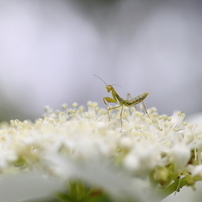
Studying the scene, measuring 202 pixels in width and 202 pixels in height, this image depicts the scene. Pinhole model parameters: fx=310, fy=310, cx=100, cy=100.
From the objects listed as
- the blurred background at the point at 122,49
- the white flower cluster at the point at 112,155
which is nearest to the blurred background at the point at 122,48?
the blurred background at the point at 122,49

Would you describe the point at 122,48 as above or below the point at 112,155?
above

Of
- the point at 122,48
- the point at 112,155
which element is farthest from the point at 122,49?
the point at 112,155

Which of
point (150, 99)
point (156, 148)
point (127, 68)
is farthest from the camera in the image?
point (127, 68)

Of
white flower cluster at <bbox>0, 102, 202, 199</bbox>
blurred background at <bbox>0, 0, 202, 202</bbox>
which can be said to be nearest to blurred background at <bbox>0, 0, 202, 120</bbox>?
blurred background at <bbox>0, 0, 202, 202</bbox>

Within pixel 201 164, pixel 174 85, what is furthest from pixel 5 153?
pixel 174 85

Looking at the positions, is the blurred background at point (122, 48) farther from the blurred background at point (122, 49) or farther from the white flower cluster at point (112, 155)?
the white flower cluster at point (112, 155)

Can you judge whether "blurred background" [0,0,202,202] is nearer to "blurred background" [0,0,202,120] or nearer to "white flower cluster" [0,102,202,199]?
"blurred background" [0,0,202,120]

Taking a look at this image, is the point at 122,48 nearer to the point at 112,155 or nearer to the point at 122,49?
the point at 122,49

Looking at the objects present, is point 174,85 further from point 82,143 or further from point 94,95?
point 82,143
